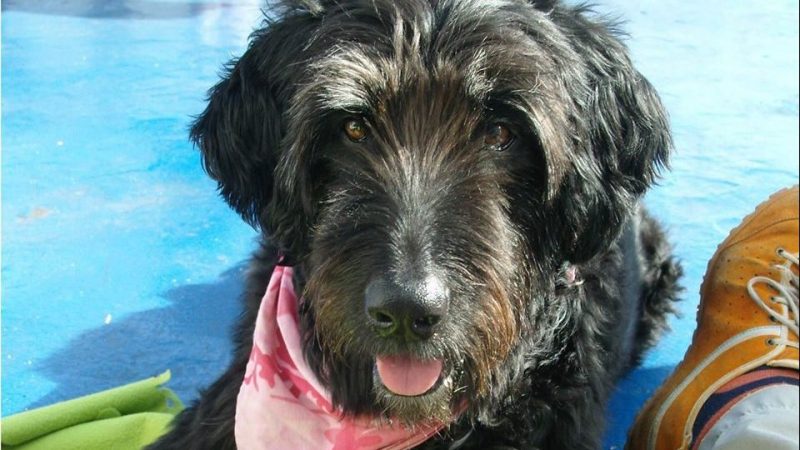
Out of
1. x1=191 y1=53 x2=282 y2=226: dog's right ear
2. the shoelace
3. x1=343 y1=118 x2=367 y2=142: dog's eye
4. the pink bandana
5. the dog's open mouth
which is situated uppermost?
x1=343 y1=118 x2=367 y2=142: dog's eye

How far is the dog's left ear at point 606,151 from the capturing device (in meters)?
2.41

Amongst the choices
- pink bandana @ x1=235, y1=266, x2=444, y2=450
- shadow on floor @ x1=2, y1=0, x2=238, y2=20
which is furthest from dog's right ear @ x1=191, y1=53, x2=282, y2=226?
shadow on floor @ x1=2, y1=0, x2=238, y2=20

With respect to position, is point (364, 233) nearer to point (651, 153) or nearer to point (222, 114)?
point (222, 114)

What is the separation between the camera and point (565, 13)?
8.32ft

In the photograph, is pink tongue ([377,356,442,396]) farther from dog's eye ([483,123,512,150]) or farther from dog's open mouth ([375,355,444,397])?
dog's eye ([483,123,512,150])

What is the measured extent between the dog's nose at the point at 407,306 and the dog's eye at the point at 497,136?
0.50 meters

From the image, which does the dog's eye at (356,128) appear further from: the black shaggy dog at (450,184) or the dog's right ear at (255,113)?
the dog's right ear at (255,113)

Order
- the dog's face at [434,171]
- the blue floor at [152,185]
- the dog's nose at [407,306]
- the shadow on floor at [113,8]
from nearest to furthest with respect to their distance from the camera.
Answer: the dog's nose at [407,306] → the dog's face at [434,171] → the blue floor at [152,185] → the shadow on floor at [113,8]

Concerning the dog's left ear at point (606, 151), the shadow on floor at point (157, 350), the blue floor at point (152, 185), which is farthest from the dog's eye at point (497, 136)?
the shadow on floor at point (157, 350)

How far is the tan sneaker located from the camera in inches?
103

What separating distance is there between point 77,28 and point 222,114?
712 centimetres

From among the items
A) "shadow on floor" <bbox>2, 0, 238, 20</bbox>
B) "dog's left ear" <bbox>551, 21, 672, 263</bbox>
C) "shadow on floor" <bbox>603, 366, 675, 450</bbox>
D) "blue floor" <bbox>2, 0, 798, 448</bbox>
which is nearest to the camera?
"dog's left ear" <bbox>551, 21, 672, 263</bbox>

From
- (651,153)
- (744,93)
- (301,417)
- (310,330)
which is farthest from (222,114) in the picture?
(744,93)

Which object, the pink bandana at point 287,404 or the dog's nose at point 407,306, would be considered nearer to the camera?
the dog's nose at point 407,306
